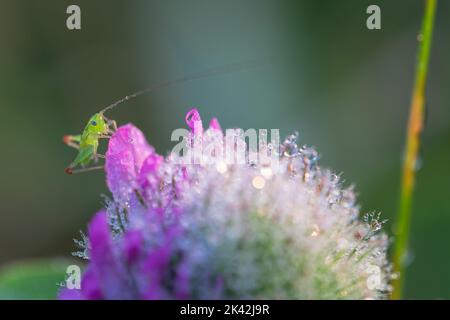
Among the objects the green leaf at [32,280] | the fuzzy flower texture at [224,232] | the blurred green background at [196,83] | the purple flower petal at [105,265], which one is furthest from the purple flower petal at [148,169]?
the blurred green background at [196,83]

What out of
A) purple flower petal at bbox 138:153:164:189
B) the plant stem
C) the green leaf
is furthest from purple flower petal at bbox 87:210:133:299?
the green leaf

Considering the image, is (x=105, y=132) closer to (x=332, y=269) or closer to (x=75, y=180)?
(x=332, y=269)

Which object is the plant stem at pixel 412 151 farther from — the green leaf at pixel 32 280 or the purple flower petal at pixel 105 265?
the green leaf at pixel 32 280

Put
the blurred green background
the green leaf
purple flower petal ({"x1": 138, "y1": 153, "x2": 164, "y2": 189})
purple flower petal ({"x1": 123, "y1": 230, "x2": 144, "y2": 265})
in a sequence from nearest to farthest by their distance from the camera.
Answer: purple flower petal ({"x1": 123, "y1": 230, "x2": 144, "y2": 265}), purple flower petal ({"x1": 138, "y1": 153, "x2": 164, "y2": 189}), the green leaf, the blurred green background

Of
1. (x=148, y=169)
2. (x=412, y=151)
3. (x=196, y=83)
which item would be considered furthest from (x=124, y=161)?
(x=196, y=83)

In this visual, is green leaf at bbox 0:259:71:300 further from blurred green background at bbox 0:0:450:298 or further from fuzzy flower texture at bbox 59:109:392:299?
blurred green background at bbox 0:0:450:298

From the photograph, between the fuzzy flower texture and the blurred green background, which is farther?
the blurred green background
